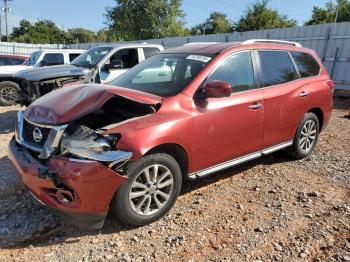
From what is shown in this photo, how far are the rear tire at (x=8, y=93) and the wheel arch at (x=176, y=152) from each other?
27.9 feet

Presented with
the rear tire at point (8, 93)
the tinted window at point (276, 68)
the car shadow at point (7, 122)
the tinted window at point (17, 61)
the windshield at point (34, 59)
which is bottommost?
the car shadow at point (7, 122)

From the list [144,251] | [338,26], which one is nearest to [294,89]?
[144,251]

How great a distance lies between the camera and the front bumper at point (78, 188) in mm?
3131

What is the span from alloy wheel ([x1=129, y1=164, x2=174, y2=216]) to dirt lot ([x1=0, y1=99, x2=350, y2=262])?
0.68 ft

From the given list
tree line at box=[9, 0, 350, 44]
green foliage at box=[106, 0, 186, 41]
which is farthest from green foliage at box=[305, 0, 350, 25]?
green foliage at box=[106, 0, 186, 41]

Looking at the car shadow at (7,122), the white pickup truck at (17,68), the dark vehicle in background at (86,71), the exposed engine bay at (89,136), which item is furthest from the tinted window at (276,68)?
the white pickup truck at (17,68)

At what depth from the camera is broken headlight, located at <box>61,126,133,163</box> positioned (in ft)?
10.4

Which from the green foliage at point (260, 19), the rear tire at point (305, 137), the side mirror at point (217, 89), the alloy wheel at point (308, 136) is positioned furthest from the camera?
the green foliage at point (260, 19)

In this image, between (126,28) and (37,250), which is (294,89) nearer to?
(37,250)

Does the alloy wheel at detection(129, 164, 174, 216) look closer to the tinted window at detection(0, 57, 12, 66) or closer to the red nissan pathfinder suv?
the red nissan pathfinder suv

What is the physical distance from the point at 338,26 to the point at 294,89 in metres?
9.74

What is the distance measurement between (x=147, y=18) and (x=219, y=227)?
36253 mm

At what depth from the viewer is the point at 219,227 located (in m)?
3.70

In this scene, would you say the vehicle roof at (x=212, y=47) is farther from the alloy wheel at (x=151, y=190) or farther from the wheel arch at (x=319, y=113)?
the alloy wheel at (x=151, y=190)
